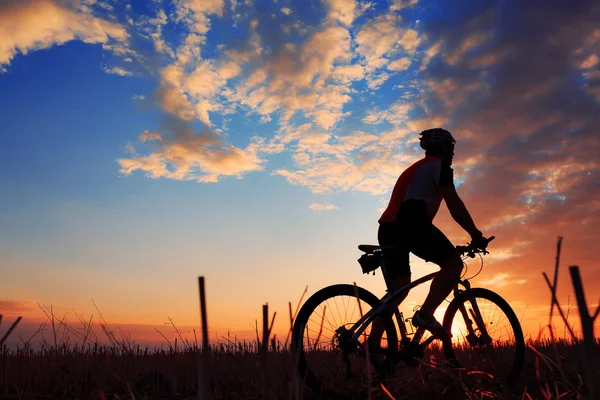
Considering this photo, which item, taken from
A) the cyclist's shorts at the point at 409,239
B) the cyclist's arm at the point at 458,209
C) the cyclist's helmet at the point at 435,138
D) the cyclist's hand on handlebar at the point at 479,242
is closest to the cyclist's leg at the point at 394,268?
the cyclist's shorts at the point at 409,239

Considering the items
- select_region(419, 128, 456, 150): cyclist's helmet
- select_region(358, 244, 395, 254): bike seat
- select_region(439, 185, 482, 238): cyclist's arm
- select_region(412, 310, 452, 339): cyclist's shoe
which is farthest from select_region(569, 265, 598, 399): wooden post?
select_region(419, 128, 456, 150): cyclist's helmet

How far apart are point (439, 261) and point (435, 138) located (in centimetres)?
153

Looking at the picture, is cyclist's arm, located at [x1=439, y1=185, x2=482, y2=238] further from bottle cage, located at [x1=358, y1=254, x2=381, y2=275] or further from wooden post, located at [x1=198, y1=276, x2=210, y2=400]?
wooden post, located at [x1=198, y1=276, x2=210, y2=400]

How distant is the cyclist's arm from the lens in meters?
6.17

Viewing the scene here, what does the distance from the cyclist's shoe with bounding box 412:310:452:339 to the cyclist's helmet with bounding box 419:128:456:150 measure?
208cm

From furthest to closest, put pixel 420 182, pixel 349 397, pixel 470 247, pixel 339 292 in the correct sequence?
pixel 470 247, pixel 420 182, pixel 339 292, pixel 349 397

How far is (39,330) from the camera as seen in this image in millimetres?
6695

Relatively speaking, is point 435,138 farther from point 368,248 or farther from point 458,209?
point 368,248

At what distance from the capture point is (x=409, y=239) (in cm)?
602

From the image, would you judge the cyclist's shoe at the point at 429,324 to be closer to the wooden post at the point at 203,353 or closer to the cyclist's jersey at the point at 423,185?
the cyclist's jersey at the point at 423,185

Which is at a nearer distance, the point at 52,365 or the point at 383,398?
the point at 383,398

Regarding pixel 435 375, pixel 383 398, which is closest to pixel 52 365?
pixel 383 398

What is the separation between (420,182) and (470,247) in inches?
45.8

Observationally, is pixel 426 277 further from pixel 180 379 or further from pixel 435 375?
pixel 180 379
